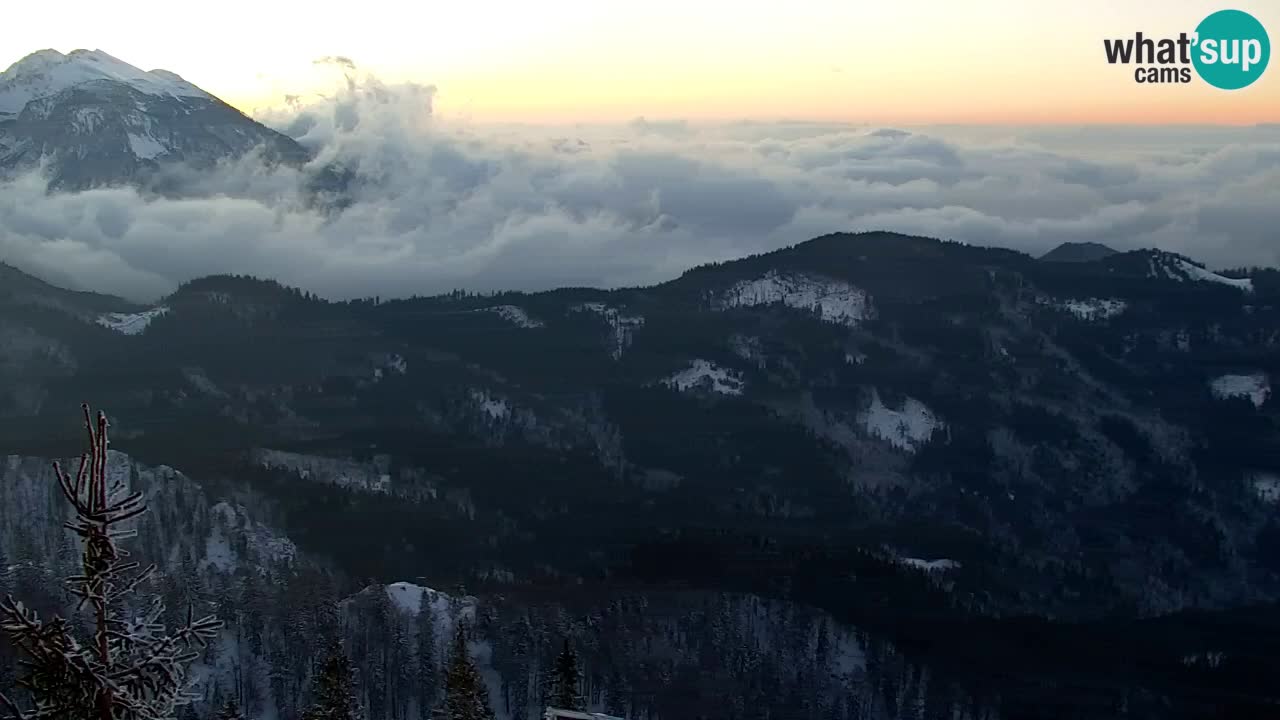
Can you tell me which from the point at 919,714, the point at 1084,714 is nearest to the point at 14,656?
the point at 919,714

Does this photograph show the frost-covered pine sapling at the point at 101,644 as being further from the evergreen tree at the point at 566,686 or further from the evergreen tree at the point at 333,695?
Answer: the evergreen tree at the point at 566,686

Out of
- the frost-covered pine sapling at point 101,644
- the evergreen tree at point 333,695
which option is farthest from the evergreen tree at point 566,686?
the frost-covered pine sapling at point 101,644

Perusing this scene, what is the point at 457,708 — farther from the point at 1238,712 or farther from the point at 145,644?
the point at 1238,712

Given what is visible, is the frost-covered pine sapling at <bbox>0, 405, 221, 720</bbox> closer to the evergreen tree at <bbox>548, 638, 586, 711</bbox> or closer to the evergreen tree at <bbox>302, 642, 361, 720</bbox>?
the evergreen tree at <bbox>302, 642, 361, 720</bbox>

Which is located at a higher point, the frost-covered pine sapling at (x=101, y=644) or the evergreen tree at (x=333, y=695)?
the frost-covered pine sapling at (x=101, y=644)

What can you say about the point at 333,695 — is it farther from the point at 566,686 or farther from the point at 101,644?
the point at 101,644

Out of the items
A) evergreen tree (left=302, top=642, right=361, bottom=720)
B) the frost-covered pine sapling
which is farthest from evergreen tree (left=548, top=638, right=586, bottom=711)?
the frost-covered pine sapling

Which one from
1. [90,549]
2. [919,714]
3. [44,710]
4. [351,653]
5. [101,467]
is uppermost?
[101,467]

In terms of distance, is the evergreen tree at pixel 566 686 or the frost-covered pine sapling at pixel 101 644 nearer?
the frost-covered pine sapling at pixel 101 644
